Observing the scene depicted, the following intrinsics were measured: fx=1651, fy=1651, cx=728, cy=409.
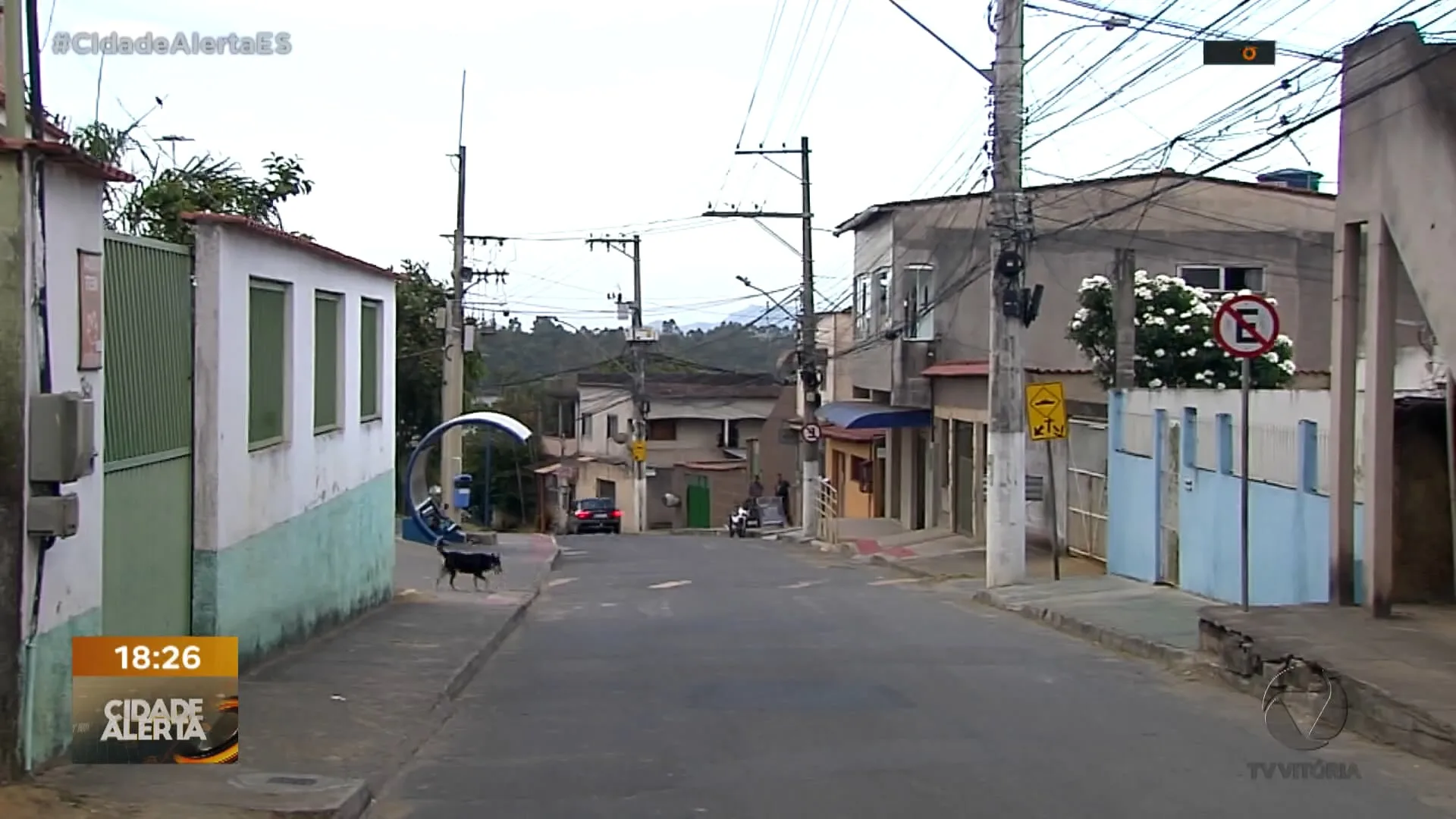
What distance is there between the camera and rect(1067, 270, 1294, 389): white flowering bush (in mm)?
29109

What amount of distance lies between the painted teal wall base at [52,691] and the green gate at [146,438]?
989 mm

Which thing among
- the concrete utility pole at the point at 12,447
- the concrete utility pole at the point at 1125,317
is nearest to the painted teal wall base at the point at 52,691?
the concrete utility pole at the point at 12,447

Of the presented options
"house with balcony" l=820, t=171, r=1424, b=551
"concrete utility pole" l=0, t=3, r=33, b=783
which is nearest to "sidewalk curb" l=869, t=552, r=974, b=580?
"house with balcony" l=820, t=171, r=1424, b=551

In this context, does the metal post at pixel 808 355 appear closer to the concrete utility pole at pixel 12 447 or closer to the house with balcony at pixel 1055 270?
the house with balcony at pixel 1055 270

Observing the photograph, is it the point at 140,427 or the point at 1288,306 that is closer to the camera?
the point at 140,427

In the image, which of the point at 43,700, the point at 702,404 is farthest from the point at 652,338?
the point at 43,700

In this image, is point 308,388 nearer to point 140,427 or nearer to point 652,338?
point 140,427

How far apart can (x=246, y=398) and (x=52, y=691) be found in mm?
Answer: 4672

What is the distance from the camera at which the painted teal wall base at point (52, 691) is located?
808cm

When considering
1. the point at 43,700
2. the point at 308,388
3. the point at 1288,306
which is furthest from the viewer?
the point at 1288,306

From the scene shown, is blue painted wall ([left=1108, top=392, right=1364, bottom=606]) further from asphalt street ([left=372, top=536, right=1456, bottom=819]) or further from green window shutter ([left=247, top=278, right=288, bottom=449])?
green window shutter ([left=247, top=278, right=288, bottom=449])

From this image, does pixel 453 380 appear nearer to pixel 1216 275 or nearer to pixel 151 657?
pixel 1216 275

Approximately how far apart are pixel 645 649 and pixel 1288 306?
2570 centimetres

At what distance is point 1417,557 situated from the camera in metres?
15.2
